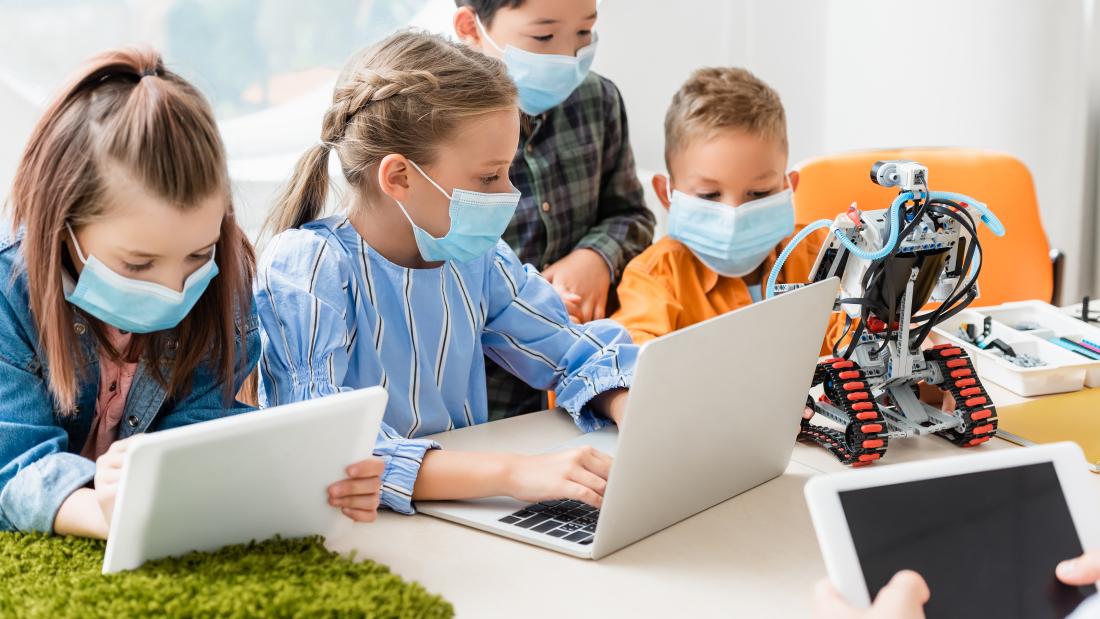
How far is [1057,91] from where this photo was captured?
9.86 feet

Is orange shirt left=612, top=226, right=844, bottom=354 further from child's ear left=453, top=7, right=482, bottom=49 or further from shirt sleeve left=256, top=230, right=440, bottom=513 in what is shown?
shirt sleeve left=256, top=230, right=440, bottom=513

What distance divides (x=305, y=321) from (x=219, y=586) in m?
0.44

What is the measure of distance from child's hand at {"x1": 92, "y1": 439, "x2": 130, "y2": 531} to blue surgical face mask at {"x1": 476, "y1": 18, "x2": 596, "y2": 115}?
1.05 m

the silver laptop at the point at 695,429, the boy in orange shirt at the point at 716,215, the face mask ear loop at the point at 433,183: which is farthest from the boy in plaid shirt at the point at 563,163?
the silver laptop at the point at 695,429

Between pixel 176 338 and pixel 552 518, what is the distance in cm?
49

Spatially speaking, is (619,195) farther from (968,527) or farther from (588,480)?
(968,527)

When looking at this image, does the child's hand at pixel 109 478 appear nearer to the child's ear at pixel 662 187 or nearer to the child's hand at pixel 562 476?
the child's hand at pixel 562 476

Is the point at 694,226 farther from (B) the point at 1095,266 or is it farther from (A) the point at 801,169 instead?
(B) the point at 1095,266

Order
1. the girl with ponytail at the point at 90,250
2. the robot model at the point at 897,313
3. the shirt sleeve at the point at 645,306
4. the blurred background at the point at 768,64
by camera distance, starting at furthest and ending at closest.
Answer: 1. the blurred background at the point at 768,64
2. the shirt sleeve at the point at 645,306
3. the robot model at the point at 897,313
4. the girl with ponytail at the point at 90,250

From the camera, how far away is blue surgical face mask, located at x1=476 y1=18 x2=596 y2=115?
1.91m

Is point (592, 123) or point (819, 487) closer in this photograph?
point (819, 487)

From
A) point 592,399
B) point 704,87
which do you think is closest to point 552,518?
point 592,399

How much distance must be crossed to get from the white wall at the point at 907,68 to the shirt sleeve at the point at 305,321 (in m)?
1.80

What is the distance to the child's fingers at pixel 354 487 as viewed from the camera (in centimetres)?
107
